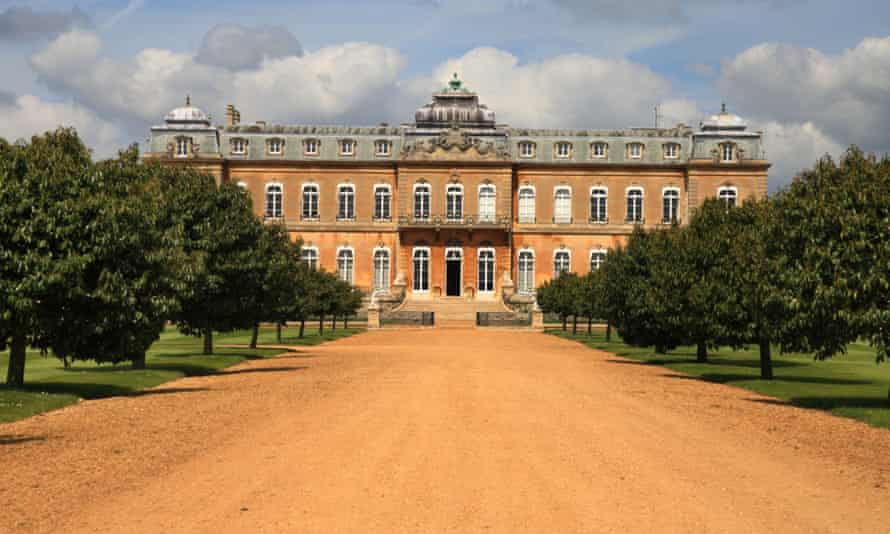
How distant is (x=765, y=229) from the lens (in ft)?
77.9

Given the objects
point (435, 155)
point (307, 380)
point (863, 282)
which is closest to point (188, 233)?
point (307, 380)

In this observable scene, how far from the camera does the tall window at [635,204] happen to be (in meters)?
84.6

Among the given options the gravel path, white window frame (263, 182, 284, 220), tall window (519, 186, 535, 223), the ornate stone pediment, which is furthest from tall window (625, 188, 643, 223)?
the gravel path

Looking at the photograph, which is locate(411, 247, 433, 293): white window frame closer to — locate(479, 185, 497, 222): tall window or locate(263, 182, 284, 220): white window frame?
locate(479, 185, 497, 222): tall window

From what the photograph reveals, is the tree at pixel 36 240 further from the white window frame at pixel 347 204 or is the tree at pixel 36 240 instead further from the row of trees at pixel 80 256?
the white window frame at pixel 347 204

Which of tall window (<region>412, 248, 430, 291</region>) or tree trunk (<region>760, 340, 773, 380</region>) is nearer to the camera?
tree trunk (<region>760, 340, 773, 380</region>)

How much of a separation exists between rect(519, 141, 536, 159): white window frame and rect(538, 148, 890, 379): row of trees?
155 feet

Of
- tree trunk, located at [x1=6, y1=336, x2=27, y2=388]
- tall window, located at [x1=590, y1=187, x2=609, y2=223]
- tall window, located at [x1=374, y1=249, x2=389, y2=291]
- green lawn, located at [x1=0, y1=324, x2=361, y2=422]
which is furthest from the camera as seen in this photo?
tall window, located at [x1=590, y1=187, x2=609, y2=223]

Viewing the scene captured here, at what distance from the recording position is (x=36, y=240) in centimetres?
2142

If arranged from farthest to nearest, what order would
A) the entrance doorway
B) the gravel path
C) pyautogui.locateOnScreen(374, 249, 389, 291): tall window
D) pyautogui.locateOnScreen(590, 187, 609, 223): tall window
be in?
pyautogui.locateOnScreen(590, 187, 609, 223): tall window
pyautogui.locateOnScreen(374, 249, 389, 291): tall window
the entrance doorway
the gravel path

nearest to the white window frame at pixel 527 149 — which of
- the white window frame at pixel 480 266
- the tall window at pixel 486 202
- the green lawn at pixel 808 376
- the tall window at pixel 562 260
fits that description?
the tall window at pixel 486 202

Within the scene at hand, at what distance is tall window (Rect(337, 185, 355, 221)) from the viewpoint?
8462 centimetres

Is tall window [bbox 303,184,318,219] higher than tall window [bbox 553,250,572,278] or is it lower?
higher

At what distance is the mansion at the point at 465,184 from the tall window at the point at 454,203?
0.31 feet
